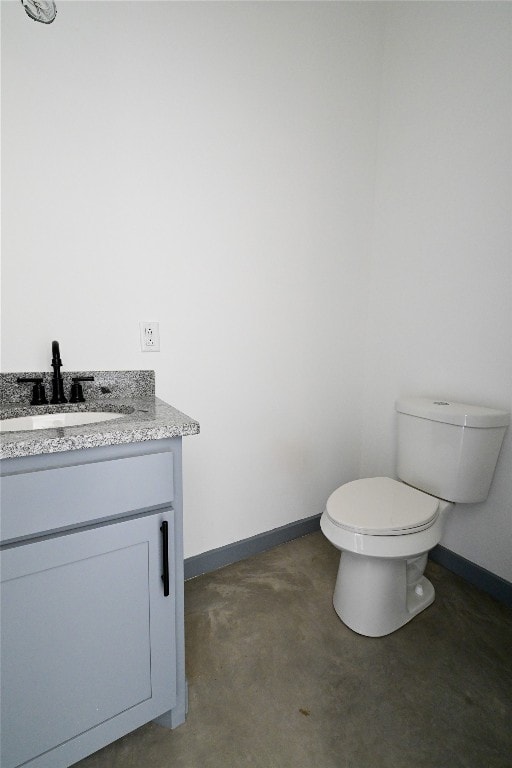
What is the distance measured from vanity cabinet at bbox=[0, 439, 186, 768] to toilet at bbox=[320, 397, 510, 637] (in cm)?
63

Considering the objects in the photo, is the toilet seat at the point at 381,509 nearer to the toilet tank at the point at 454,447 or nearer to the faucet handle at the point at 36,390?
the toilet tank at the point at 454,447

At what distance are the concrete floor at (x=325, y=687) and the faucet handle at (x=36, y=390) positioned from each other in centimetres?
96

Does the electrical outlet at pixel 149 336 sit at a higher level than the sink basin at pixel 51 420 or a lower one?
higher

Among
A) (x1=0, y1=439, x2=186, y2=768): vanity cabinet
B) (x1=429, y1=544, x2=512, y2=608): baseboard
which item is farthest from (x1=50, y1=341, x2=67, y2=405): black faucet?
(x1=429, y1=544, x2=512, y2=608): baseboard

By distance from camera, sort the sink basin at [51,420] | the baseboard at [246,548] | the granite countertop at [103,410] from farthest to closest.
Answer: the baseboard at [246,548] → the sink basin at [51,420] → the granite countertop at [103,410]

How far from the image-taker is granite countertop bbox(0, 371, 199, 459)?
708 millimetres

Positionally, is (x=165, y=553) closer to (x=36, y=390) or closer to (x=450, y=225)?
(x=36, y=390)

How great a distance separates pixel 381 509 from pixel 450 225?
1253mm

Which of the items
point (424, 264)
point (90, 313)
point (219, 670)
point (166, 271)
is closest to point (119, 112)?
point (166, 271)

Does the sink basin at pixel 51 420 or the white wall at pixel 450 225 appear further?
the white wall at pixel 450 225

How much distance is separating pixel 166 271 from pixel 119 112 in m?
0.52

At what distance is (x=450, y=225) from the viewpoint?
5.14 feet

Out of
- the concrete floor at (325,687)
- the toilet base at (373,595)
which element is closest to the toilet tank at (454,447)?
the toilet base at (373,595)

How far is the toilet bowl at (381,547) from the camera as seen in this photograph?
1.16 m
